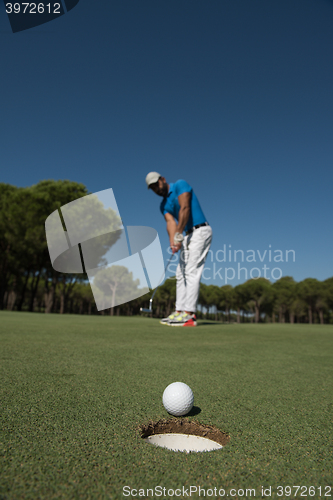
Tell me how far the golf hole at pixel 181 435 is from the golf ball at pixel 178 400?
79 mm

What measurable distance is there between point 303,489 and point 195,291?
5485 mm

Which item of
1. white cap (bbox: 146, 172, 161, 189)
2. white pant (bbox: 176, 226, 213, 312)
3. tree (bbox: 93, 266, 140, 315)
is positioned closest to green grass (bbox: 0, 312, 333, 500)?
white pant (bbox: 176, 226, 213, 312)

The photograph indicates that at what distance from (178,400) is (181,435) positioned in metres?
0.19

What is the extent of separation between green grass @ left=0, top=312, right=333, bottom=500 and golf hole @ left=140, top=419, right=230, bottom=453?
0.05 m

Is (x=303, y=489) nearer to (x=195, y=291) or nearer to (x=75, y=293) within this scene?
(x=195, y=291)

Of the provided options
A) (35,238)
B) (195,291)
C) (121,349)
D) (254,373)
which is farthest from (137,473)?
(35,238)

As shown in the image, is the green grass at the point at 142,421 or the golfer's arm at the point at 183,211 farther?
the golfer's arm at the point at 183,211

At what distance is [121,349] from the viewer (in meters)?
3.87

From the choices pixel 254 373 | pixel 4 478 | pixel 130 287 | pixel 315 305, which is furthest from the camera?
pixel 315 305

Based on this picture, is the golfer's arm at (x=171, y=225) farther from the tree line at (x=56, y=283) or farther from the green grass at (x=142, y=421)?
the tree line at (x=56, y=283)

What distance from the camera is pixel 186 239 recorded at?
22.5 feet

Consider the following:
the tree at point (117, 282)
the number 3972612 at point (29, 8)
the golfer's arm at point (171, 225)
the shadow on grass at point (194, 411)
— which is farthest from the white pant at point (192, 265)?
the tree at point (117, 282)

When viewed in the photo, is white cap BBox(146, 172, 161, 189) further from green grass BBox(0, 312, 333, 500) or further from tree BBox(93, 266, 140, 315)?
tree BBox(93, 266, 140, 315)

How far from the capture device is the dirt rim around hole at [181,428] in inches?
63.7
